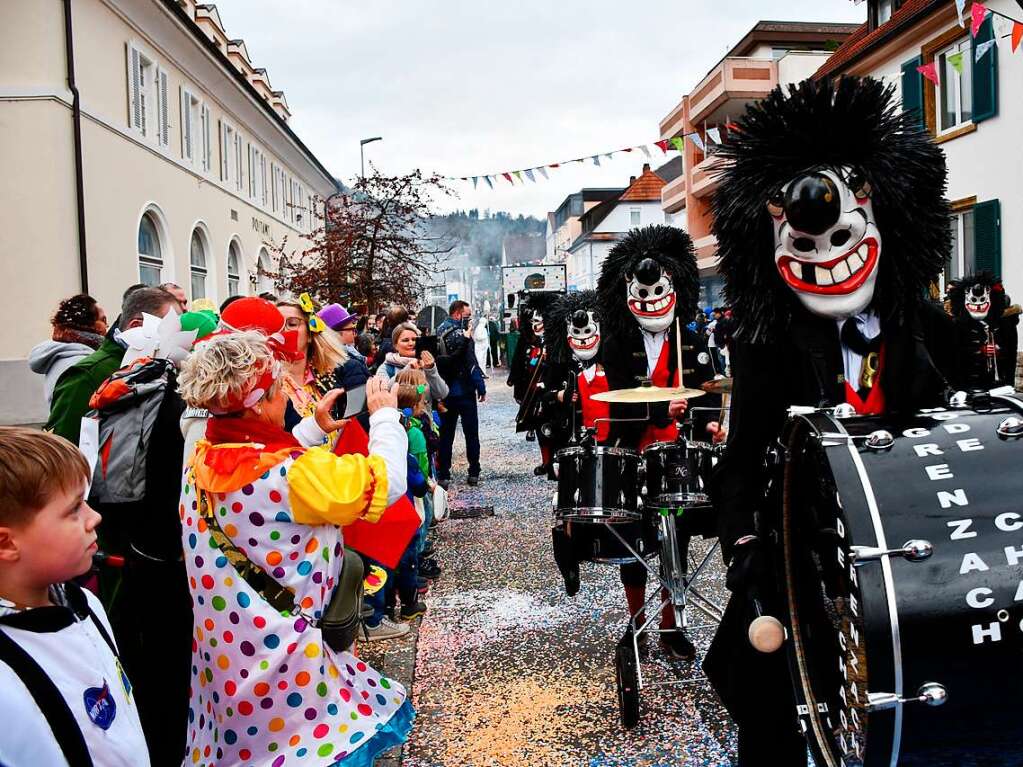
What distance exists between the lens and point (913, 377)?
245 centimetres

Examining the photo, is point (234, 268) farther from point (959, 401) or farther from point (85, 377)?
point (959, 401)

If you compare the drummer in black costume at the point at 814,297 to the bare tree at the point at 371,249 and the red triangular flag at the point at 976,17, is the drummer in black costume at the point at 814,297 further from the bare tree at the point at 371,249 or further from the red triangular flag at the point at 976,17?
the bare tree at the point at 371,249

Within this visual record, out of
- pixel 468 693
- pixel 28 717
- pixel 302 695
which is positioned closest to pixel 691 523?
pixel 468 693

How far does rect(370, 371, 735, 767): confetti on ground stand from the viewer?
3.34 m

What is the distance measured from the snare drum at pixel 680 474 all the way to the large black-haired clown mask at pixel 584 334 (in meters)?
4.09

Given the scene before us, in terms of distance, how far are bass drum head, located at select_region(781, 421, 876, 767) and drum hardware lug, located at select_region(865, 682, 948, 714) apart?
4 centimetres

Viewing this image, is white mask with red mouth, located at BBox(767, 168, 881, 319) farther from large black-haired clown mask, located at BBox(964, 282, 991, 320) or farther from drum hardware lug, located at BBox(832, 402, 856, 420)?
large black-haired clown mask, located at BBox(964, 282, 991, 320)

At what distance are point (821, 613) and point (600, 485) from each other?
1.59m

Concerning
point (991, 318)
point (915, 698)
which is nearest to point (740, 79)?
point (991, 318)

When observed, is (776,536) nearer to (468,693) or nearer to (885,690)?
(885,690)

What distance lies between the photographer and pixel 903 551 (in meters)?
1.78

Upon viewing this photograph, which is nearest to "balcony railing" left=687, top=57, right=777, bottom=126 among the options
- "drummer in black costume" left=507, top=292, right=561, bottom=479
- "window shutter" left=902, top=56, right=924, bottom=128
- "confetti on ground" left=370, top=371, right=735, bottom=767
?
"window shutter" left=902, top=56, right=924, bottom=128

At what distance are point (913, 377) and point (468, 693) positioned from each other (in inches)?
94.9

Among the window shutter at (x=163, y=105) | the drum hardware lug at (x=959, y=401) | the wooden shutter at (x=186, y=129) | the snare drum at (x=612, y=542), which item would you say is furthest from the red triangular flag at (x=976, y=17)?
the wooden shutter at (x=186, y=129)
